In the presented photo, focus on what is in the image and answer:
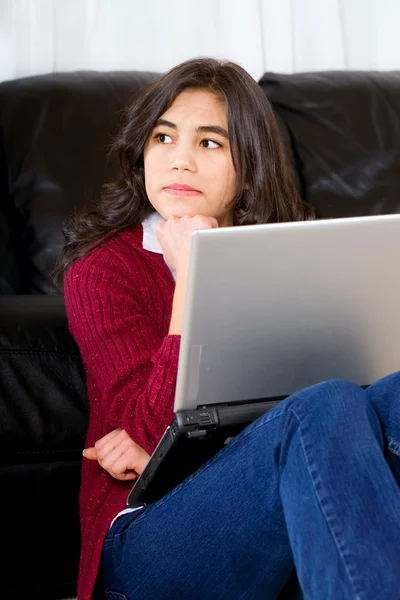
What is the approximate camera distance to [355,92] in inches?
89.0

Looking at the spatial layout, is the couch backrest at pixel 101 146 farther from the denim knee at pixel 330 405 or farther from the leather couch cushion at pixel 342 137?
the denim knee at pixel 330 405

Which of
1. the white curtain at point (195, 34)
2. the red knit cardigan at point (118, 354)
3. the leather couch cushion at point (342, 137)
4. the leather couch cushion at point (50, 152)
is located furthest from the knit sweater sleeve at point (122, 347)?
the white curtain at point (195, 34)

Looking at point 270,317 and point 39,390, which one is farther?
point 39,390

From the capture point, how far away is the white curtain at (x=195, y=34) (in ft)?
7.41

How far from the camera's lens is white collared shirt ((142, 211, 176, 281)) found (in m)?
1.42

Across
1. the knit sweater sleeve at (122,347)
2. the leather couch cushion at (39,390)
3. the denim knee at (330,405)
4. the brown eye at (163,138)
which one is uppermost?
the brown eye at (163,138)

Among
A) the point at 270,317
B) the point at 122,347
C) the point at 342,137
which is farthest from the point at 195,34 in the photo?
the point at 270,317

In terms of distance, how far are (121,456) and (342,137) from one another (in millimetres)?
1258

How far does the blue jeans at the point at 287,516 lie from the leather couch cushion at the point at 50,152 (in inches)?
35.8

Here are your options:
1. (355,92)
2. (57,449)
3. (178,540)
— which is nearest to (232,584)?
(178,540)

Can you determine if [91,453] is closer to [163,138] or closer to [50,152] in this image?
[163,138]

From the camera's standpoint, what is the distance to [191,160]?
54.7 inches

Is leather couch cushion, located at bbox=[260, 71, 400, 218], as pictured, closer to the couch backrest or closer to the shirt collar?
the couch backrest

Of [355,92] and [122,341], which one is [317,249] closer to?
[122,341]
